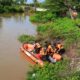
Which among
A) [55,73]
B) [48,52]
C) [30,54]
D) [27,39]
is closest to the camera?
[55,73]

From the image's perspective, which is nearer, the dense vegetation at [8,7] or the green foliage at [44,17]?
the green foliage at [44,17]

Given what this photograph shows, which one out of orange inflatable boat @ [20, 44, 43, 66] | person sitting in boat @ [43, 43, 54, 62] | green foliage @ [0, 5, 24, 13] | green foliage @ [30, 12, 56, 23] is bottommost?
green foliage @ [0, 5, 24, 13]

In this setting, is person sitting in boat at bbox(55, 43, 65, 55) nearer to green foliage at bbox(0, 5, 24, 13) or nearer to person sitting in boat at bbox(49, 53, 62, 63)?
person sitting in boat at bbox(49, 53, 62, 63)

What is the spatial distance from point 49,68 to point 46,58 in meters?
3.40

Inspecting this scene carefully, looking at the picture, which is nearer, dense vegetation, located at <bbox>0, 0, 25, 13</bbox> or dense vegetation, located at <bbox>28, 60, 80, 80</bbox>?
dense vegetation, located at <bbox>28, 60, 80, 80</bbox>

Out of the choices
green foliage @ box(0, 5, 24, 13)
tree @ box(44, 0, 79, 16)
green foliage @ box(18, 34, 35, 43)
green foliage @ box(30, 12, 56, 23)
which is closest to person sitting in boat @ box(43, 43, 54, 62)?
green foliage @ box(18, 34, 35, 43)

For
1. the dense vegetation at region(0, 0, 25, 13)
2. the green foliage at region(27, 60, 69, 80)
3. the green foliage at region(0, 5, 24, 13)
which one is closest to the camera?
the green foliage at region(27, 60, 69, 80)

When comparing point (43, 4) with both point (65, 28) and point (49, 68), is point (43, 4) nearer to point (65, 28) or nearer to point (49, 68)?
point (65, 28)

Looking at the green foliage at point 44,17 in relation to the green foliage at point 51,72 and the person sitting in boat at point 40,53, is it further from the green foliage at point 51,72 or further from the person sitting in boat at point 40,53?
the green foliage at point 51,72

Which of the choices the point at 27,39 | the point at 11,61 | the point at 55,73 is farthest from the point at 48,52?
the point at 55,73

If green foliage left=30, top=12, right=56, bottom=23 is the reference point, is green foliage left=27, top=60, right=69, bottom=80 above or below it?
above

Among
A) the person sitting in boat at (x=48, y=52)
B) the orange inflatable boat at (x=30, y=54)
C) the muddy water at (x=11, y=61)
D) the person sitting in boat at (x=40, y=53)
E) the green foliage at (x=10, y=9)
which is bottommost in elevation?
the green foliage at (x=10, y=9)

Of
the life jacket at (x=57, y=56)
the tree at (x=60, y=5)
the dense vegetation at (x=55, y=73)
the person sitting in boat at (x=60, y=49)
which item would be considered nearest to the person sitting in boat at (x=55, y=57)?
the life jacket at (x=57, y=56)

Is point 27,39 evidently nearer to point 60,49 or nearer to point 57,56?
point 60,49
